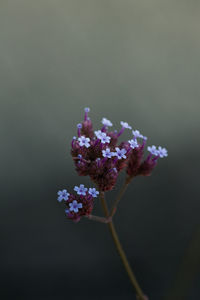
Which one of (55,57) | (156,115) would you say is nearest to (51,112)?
(55,57)

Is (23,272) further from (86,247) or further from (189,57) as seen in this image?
(189,57)

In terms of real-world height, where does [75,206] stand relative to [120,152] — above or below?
below

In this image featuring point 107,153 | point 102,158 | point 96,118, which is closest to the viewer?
point 107,153

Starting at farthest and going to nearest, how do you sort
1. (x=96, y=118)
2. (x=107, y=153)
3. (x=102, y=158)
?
1. (x=96, y=118)
2. (x=102, y=158)
3. (x=107, y=153)

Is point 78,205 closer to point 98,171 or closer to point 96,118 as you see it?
point 98,171

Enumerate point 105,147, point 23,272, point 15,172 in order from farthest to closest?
point 15,172 → point 23,272 → point 105,147

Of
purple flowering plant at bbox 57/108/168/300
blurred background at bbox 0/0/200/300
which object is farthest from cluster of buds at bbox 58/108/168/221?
blurred background at bbox 0/0/200/300

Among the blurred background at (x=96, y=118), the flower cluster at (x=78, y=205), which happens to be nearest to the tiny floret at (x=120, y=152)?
the flower cluster at (x=78, y=205)

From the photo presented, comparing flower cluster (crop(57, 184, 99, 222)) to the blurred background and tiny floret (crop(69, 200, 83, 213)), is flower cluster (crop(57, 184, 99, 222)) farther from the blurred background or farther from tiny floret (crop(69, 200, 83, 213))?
the blurred background

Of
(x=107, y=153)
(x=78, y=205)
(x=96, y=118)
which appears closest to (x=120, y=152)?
(x=107, y=153)
